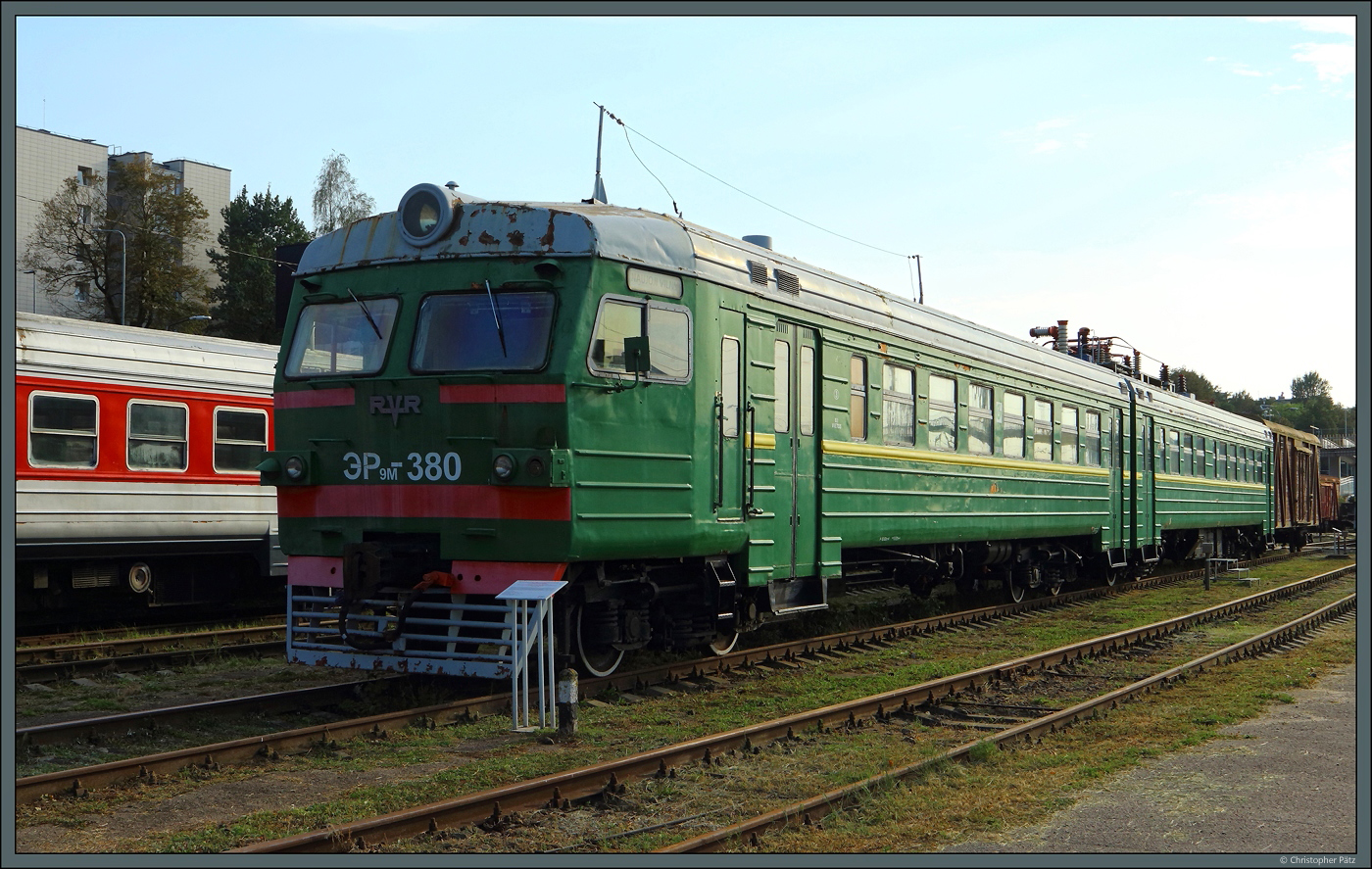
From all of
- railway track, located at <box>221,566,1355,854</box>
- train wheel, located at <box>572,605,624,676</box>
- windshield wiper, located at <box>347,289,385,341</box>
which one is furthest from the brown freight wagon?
windshield wiper, located at <box>347,289,385,341</box>

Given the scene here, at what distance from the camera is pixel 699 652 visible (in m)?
11.1

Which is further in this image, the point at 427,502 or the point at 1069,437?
the point at 1069,437

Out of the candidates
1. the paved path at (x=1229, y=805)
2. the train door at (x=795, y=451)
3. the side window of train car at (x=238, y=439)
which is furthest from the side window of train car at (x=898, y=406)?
the side window of train car at (x=238, y=439)

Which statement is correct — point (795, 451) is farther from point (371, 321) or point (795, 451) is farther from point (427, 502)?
point (371, 321)

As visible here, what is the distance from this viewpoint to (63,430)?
13.0 meters

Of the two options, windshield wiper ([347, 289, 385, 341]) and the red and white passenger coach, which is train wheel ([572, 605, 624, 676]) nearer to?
windshield wiper ([347, 289, 385, 341])

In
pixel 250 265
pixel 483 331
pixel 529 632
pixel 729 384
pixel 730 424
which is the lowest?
pixel 529 632

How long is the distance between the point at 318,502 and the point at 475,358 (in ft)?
5.67

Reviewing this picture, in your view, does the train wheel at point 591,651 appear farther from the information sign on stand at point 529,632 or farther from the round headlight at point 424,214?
the round headlight at point 424,214

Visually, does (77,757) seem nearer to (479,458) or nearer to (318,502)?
(318,502)

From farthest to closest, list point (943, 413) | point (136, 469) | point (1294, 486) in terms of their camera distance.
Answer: point (1294, 486), point (136, 469), point (943, 413)

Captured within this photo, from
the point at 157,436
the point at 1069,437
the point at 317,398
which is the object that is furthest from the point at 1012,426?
the point at 157,436

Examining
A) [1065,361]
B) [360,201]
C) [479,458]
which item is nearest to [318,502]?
[479,458]

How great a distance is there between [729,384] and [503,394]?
2139 millimetres
